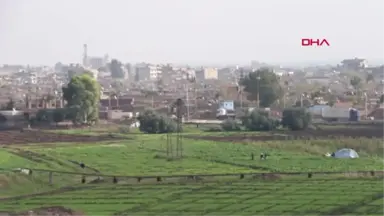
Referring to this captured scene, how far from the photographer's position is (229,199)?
20312 millimetres

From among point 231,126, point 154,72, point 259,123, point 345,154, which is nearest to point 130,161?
point 345,154

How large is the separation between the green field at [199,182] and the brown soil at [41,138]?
8.78 ft

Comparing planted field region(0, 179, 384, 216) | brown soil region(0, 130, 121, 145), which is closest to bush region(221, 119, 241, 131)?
brown soil region(0, 130, 121, 145)

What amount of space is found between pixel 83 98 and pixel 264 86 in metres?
14.1

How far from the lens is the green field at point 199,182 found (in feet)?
63.1

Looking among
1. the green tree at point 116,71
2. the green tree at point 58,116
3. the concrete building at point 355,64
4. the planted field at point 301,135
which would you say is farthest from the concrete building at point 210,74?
the planted field at point 301,135

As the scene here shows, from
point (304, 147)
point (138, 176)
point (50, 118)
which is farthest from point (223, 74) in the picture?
point (138, 176)

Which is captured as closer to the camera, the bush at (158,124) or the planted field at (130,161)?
the planted field at (130,161)

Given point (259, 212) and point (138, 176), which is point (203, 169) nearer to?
point (138, 176)

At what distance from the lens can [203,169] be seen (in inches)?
1046

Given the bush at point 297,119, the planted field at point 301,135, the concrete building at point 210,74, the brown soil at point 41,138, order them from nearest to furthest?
the planted field at point 301,135 < the brown soil at point 41,138 < the bush at point 297,119 < the concrete building at point 210,74

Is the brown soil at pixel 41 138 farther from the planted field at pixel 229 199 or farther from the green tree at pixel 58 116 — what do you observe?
the planted field at pixel 229 199

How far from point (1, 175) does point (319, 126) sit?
2286cm

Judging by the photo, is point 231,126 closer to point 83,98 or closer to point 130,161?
point 83,98
